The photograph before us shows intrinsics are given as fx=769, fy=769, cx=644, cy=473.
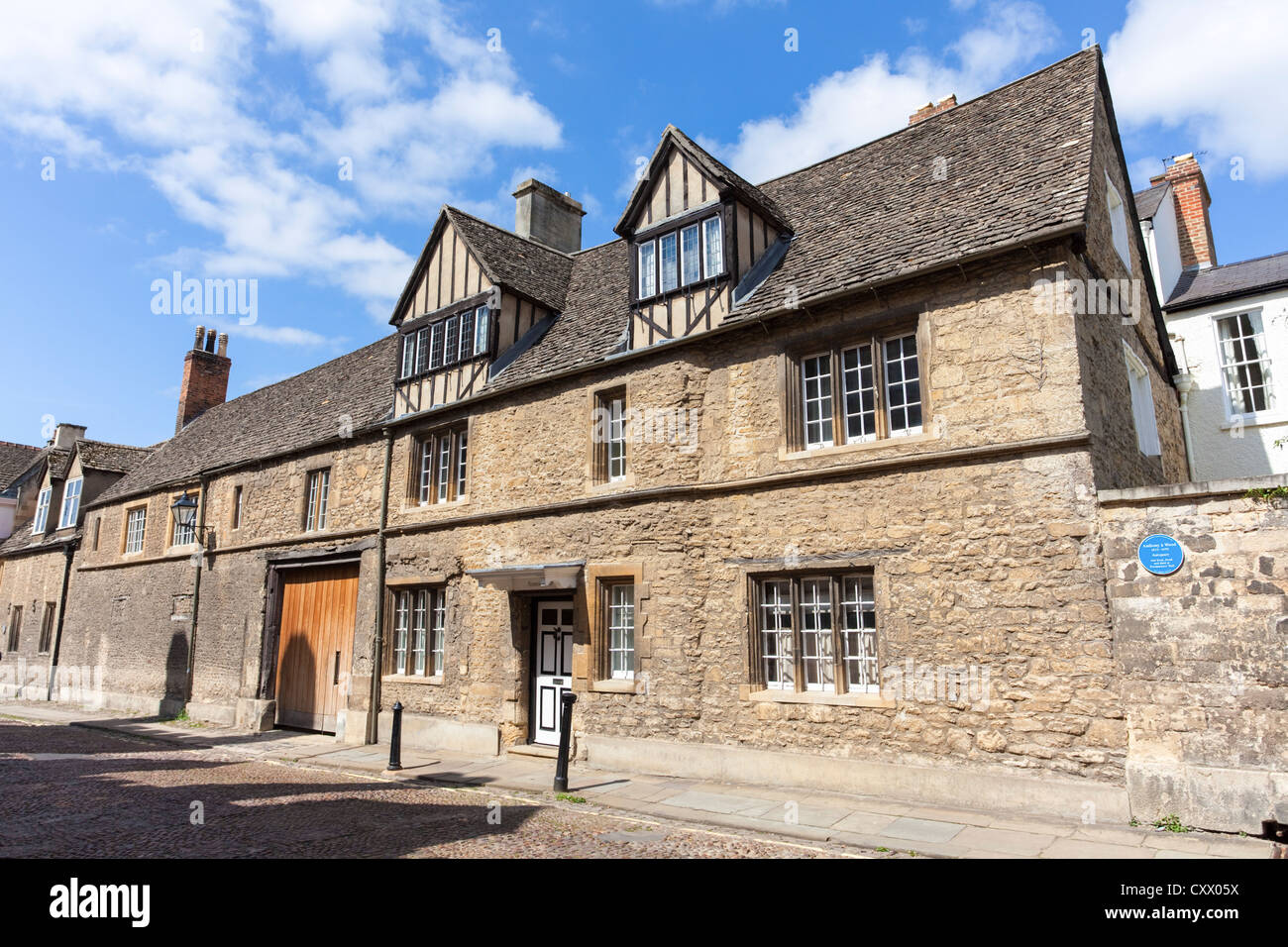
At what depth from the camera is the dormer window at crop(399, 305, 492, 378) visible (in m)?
14.5

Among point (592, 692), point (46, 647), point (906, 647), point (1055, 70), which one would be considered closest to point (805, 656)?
point (906, 647)

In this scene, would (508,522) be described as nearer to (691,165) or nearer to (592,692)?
(592,692)

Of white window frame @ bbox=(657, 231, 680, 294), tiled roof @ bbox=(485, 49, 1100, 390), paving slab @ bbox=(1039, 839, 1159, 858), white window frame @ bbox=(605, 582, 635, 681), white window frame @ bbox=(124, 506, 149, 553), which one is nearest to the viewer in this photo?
paving slab @ bbox=(1039, 839, 1159, 858)

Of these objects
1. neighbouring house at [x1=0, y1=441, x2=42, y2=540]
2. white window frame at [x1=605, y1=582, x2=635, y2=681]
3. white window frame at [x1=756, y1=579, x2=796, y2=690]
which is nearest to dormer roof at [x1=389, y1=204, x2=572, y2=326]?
white window frame at [x1=605, y1=582, x2=635, y2=681]

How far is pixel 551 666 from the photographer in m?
12.3

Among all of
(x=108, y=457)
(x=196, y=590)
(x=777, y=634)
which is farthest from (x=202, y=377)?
(x=777, y=634)

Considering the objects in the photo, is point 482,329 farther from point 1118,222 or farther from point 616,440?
point 1118,222

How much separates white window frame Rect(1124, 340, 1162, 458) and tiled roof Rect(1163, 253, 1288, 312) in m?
3.94

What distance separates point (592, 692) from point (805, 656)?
132 inches

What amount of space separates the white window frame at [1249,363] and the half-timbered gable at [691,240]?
8.81 meters

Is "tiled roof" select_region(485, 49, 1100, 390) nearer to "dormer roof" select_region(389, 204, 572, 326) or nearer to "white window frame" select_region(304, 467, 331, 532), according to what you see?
"dormer roof" select_region(389, 204, 572, 326)

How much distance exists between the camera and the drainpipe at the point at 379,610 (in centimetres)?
1410

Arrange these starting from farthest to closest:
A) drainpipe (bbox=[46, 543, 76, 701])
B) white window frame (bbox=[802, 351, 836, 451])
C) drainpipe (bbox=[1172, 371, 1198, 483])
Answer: drainpipe (bbox=[46, 543, 76, 701]), drainpipe (bbox=[1172, 371, 1198, 483]), white window frame (bbox=[802, 351, 836, 451])

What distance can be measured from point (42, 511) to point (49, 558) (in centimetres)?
312
